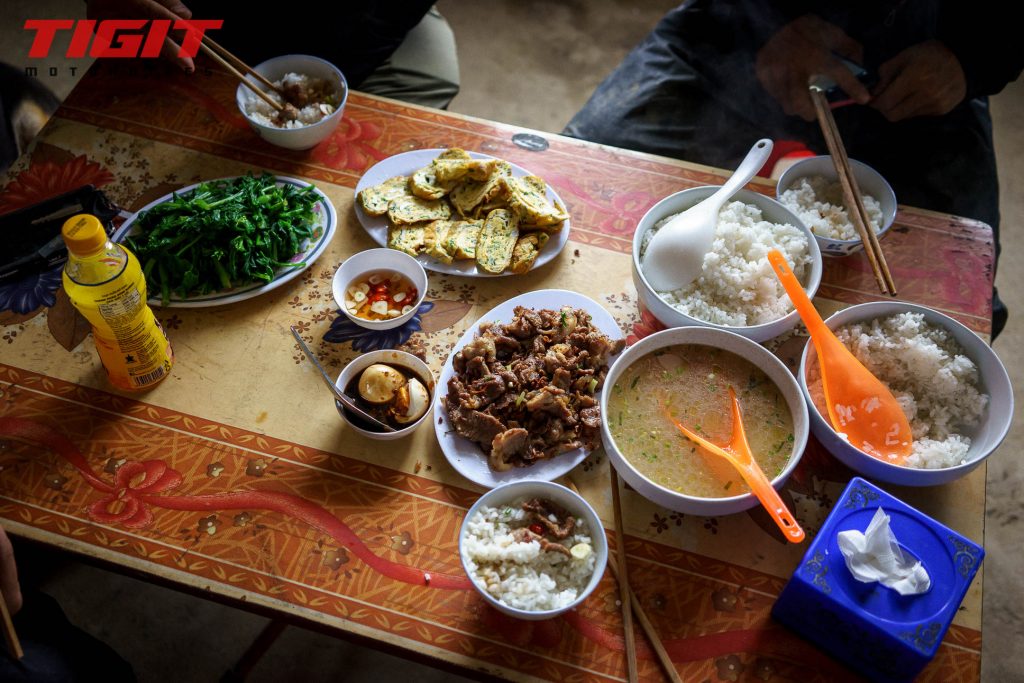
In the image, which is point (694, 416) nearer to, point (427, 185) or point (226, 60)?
point (427, 185)

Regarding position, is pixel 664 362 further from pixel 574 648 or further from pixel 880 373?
pixel 574 648

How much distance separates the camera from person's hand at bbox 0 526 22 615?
161 cm

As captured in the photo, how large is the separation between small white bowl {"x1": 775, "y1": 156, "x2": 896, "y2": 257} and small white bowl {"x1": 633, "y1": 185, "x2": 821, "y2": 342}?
120 mm

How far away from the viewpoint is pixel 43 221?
2.10 m

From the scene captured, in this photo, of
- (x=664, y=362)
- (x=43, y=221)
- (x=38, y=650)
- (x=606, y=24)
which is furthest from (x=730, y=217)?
(x=606, y=24)

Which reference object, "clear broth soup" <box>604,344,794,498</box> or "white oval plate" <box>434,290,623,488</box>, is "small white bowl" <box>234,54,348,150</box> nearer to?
"white oval plate" <box>434,290,623,488</box>

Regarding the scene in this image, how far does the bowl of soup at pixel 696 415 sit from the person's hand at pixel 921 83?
1.48 m

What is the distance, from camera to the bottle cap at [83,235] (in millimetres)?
1540

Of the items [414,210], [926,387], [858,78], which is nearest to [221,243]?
[414,210]

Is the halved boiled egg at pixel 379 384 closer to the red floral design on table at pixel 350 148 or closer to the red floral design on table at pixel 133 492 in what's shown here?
the red floral design on table at pixel 133 492

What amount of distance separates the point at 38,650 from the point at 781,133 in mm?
2977

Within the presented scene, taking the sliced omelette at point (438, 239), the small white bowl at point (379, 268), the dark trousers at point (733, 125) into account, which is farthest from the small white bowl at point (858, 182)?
the small white bowl at point (379, 268)
